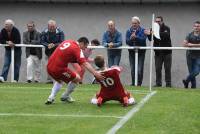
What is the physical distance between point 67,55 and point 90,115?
2.08m

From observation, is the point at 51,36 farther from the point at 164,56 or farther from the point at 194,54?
the point at 194,54

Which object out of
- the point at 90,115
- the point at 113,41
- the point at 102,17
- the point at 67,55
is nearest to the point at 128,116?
the point at 90,115

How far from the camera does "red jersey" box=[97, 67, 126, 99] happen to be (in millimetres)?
14047

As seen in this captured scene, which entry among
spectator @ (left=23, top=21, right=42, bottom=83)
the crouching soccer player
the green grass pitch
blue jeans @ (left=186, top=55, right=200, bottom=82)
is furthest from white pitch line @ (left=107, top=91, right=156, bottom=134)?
spectator @ (left=23, top=21, right=42, bottom=83)

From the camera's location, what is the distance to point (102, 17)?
24.9 m

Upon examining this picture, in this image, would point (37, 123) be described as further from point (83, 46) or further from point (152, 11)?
point (152, 11)

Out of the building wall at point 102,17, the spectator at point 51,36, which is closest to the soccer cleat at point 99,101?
the spectator at point 51,36

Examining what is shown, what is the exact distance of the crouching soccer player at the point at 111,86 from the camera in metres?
14.1

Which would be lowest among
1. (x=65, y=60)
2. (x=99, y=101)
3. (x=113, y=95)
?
(x=99, y=101)

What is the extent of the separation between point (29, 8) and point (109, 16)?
10.2 ft

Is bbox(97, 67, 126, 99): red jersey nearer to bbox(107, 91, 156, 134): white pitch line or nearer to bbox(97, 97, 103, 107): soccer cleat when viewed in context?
bbox(97, 97, 103, 107): soccer cleat

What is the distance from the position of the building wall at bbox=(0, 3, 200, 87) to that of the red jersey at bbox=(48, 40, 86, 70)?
30.3ft

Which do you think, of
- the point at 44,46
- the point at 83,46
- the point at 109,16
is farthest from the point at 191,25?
the point at 83,46

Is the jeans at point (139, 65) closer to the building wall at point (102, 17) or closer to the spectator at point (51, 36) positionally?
the spectator at point (51, 36)
